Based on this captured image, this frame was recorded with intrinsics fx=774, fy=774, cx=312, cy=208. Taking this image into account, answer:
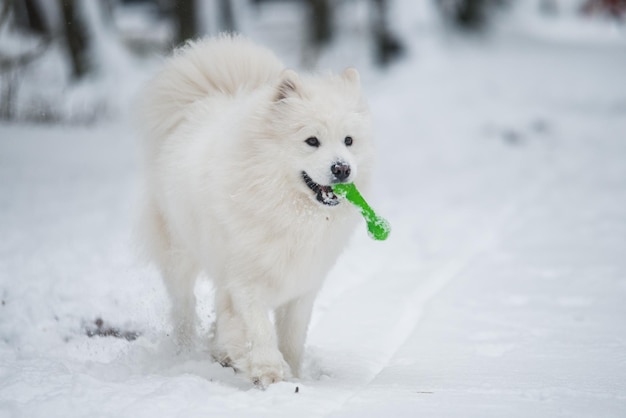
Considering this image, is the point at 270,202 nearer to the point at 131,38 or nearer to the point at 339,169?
the point at 339,169

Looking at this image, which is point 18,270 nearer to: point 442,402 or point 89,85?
point 442,402

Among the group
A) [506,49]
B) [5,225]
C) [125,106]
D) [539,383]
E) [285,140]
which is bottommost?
[506,49]

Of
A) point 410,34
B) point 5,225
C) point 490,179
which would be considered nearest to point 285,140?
point 5,225

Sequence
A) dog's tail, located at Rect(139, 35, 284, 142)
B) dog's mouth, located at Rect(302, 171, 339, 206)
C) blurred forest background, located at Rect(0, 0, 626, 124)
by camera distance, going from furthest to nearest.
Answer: blurred forest background, located at Rect(0, 0, 626, 124) < dog's tail, located at Rect(139, 35, 284, 142) < dog's mouth, located at Rect(302, 171, 339, 206)

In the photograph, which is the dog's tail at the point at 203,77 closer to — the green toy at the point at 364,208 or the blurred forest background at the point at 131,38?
the green toy at the point at 364,208

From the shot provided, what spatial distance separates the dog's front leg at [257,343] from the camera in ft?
13.3

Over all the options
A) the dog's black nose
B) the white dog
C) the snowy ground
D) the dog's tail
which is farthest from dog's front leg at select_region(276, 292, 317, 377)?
the dog's tail

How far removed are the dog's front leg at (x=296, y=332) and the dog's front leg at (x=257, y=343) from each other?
0.32 metres

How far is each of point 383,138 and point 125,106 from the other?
4.64 m

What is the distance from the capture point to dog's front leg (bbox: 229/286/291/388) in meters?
4.04

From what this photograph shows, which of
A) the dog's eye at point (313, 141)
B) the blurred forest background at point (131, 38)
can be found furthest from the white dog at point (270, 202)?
the blurred forest background at point (131, 38)

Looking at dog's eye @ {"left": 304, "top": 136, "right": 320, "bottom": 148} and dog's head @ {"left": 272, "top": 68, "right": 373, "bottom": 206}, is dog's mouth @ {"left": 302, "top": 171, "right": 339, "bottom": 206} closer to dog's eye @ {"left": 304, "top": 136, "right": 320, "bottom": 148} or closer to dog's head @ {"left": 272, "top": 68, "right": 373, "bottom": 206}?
dog's head @ {"left": 272, "top": 68, "right": 373, "bottom": 206}

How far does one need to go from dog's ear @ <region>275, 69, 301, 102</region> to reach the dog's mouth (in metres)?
0.46

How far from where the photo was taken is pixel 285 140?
4.22 m
